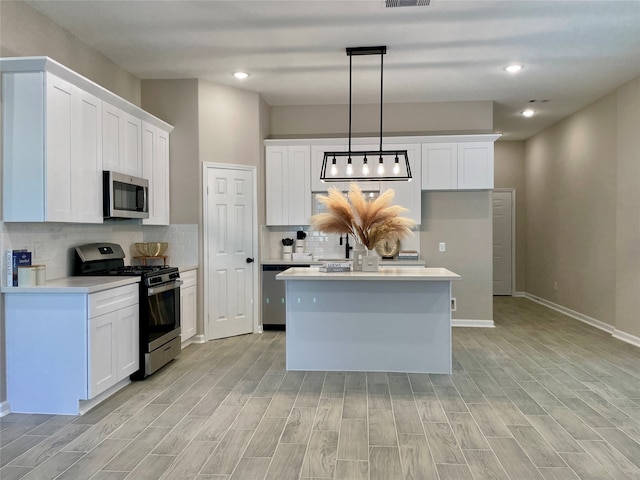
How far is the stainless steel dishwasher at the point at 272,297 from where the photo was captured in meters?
5.44

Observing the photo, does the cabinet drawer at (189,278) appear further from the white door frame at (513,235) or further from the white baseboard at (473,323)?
the white door frame at (513,235)

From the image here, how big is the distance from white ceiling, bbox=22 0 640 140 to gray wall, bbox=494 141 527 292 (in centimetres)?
276

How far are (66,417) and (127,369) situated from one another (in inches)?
22.4

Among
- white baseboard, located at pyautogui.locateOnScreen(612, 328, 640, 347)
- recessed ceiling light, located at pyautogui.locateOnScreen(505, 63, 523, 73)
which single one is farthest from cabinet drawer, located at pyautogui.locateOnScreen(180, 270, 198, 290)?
white baseboard, located at pyautogui.locateOnScreen(612, 328, 640, 347)

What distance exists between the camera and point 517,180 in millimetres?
8242

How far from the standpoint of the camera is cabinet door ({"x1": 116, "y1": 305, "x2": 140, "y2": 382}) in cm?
336

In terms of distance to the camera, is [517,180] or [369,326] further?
[517,180]

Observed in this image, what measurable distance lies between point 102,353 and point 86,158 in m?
1.50

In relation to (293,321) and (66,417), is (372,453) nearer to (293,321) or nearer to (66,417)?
(293,321)

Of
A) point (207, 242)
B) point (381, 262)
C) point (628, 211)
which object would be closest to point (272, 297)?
point (207, 242)

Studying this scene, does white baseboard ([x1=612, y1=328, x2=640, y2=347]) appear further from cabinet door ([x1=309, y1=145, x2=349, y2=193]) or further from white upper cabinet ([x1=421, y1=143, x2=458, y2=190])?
cabinet door ([x1=309, y1=145, x2=349, y2=193])

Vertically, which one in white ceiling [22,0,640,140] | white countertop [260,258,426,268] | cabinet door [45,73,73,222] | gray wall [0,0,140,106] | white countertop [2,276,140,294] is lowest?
white countertop [2,276,140,294]

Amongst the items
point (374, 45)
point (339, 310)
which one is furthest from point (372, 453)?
point (374, 45)

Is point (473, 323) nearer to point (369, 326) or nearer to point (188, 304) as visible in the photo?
point (369, 326)
